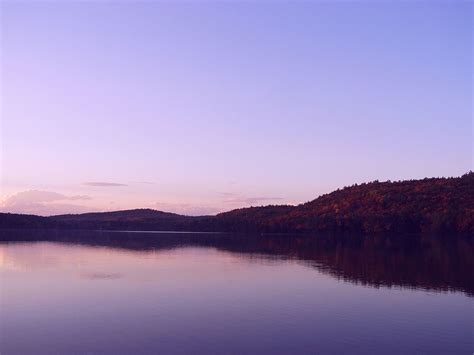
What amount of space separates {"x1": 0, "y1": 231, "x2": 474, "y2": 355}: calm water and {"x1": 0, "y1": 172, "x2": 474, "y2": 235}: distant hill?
56.7 m

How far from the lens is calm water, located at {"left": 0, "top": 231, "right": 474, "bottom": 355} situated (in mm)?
17984

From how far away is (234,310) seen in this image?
79.6 ft

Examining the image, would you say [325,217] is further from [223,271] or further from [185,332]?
[185,332]

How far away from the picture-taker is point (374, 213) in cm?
10750

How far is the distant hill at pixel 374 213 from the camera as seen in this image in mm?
97062

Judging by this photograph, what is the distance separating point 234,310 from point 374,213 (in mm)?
87399

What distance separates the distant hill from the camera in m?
97.1

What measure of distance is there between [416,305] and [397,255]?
32286 millimetres

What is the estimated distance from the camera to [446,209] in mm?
96938

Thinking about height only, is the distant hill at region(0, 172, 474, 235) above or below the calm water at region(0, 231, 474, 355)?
above

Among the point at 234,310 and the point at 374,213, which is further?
the point at 374,213

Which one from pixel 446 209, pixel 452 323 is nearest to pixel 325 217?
pixel 446 209

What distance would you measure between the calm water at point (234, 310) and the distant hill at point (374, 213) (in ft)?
186

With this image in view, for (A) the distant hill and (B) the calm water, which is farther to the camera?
(A) the distant hill
